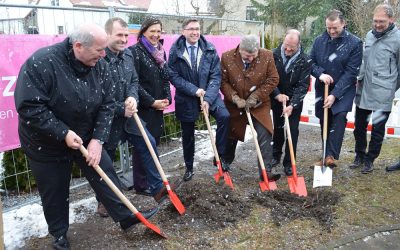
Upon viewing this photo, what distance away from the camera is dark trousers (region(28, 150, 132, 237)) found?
3.20m

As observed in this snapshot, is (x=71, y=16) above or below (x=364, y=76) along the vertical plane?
above

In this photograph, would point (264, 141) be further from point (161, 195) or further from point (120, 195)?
point (120, 195)

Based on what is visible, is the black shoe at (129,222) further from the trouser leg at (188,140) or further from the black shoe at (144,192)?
the trouser leg at (188,140)

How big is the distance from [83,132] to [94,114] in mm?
175

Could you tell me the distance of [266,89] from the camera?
4.75 meters

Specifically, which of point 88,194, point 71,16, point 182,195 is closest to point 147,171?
point 182,195

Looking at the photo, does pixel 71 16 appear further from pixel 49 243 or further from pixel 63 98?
pixel 49 243

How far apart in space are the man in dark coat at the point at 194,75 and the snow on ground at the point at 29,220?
5.15 feet

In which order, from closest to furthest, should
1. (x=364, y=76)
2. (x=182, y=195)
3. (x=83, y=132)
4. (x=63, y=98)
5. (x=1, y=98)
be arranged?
(x=63, y=98) → (x=83, y=132) → (x=1, y=98) → (x=182, y=195) → (x=364, y=76)

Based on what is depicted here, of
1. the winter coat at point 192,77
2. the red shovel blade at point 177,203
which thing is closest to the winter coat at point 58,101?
the red shovel blade at point 177,203

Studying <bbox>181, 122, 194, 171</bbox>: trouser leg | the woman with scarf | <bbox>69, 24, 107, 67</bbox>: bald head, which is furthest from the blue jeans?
<bbox>69, 24, 107, 67</bbox>: bald head

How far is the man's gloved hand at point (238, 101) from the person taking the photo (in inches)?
187

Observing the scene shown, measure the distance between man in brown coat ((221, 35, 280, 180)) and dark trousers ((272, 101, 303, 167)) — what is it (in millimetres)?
352

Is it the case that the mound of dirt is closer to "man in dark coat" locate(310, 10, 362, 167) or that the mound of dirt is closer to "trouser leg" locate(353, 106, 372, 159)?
"man in dark coat" locate(310, 10, 362, 167)
